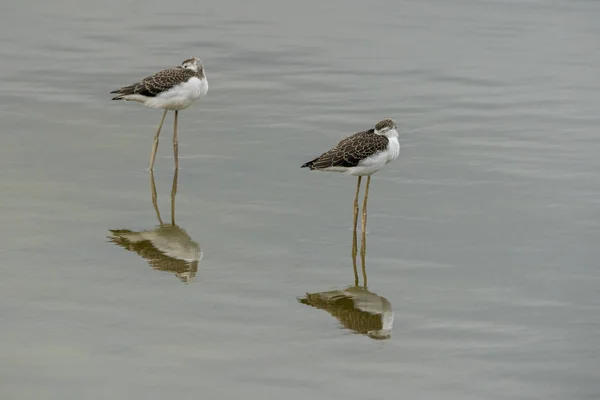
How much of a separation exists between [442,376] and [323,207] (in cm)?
518

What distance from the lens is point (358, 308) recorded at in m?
11.7

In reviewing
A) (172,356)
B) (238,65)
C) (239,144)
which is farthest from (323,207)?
(238,65)

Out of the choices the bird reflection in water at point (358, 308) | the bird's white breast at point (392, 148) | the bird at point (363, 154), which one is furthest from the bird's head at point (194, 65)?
the bird reflection in water at point (358, 308)

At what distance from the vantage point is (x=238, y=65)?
Answer: 2344 cm

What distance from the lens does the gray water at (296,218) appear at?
10148 millimetres

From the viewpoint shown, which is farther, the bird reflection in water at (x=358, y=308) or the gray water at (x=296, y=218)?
the bird reflection in water at (x=358, y=308)

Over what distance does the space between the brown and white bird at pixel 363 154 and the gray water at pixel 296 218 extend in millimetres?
770

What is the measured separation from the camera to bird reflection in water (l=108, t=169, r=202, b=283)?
1266 cm

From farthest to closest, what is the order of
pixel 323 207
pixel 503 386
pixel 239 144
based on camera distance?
pixel 239 144
pixel 323 207
pixel 503 386

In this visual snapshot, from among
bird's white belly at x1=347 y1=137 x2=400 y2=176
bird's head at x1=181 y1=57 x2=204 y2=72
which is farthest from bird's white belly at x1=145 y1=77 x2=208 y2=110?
bird's white belly at x1=347 y1=137 x2=400 y2=176

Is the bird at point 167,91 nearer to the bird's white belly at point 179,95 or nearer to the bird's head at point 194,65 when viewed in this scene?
the bird's white belly at point 179,95

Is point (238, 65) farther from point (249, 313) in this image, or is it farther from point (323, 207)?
point (249, 313)

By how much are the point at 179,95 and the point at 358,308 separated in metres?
6.00

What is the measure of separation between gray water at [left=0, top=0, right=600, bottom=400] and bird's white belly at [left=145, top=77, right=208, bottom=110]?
842 millimetres
